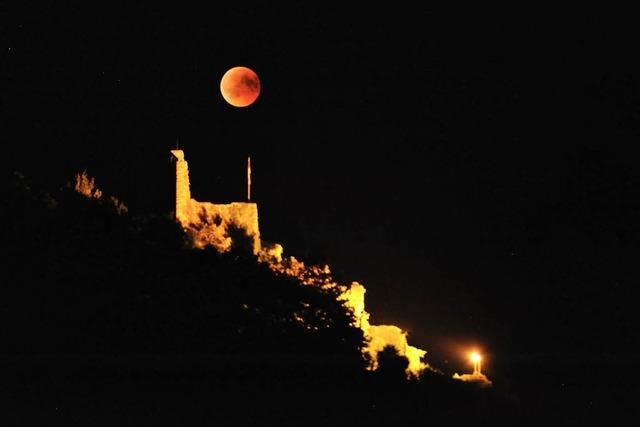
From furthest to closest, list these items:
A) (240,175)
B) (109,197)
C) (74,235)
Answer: (240,175) < (109,197) < (74,235)

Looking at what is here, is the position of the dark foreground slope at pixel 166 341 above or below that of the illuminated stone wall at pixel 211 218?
below

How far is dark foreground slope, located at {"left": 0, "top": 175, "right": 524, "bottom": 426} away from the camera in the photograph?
21.2m

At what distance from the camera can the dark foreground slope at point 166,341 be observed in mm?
21188

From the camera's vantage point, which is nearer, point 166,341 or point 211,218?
point 166,341

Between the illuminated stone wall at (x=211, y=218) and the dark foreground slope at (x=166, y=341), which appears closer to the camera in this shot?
the dark foreground slope at (x=166, y=341)

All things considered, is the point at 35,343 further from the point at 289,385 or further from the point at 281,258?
the point at 281,258

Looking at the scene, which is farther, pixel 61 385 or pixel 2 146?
pixel 2 146

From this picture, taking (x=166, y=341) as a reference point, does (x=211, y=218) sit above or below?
above

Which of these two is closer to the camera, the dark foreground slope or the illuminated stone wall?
the dark foreground slope

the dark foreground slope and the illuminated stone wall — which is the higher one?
the illuminated stone wall

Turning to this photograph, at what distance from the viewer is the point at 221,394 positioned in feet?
72.6

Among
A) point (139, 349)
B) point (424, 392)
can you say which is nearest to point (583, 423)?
point (424, 392)

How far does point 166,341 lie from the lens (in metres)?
24.2

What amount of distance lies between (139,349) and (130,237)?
460 cm
